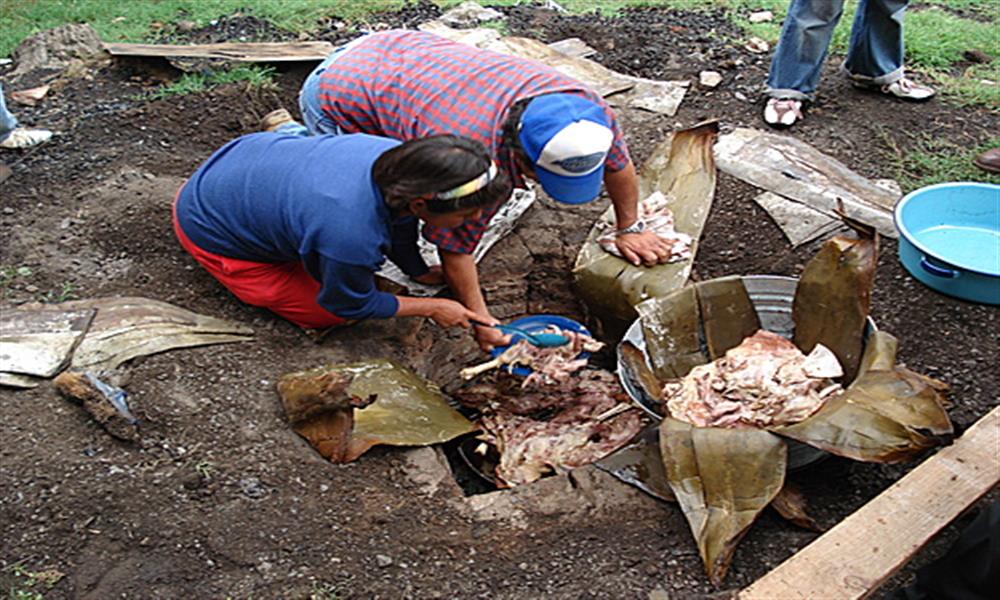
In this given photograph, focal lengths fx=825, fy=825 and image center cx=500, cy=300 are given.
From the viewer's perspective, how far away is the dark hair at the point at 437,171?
2.18 metres

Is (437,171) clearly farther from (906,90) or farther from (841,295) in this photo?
(906,90)

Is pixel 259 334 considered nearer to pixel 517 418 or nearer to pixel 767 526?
pixel 517 418

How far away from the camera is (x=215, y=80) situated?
4434 mm

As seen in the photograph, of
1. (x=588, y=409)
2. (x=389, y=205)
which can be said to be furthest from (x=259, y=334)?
(x=588, y=409)

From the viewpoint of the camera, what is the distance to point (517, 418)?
3.04 m

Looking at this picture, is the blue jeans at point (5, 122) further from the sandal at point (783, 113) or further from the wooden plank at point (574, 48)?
the sandal at point (783, 113)

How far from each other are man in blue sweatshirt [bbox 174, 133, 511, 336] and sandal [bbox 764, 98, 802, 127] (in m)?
2.05

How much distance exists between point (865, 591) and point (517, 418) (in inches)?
57.0

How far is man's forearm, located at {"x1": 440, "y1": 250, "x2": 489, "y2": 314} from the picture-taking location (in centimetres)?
269

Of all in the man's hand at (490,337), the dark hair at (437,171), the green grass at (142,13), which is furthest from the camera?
the green grass at (142,13)

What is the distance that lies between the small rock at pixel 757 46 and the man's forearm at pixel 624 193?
223 centimetres

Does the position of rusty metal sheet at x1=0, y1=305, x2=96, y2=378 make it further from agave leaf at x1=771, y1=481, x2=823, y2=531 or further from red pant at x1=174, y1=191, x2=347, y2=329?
agave leaf at x1=771, y1=481, x2=823, y2=531

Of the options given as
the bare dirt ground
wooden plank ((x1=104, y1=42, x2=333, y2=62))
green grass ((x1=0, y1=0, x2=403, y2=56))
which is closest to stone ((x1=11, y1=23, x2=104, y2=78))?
green grass ((x1=0, y1=0, x2=403, y2=56))

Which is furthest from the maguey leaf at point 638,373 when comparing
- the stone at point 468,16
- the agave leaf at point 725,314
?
the stone at point 468,16
